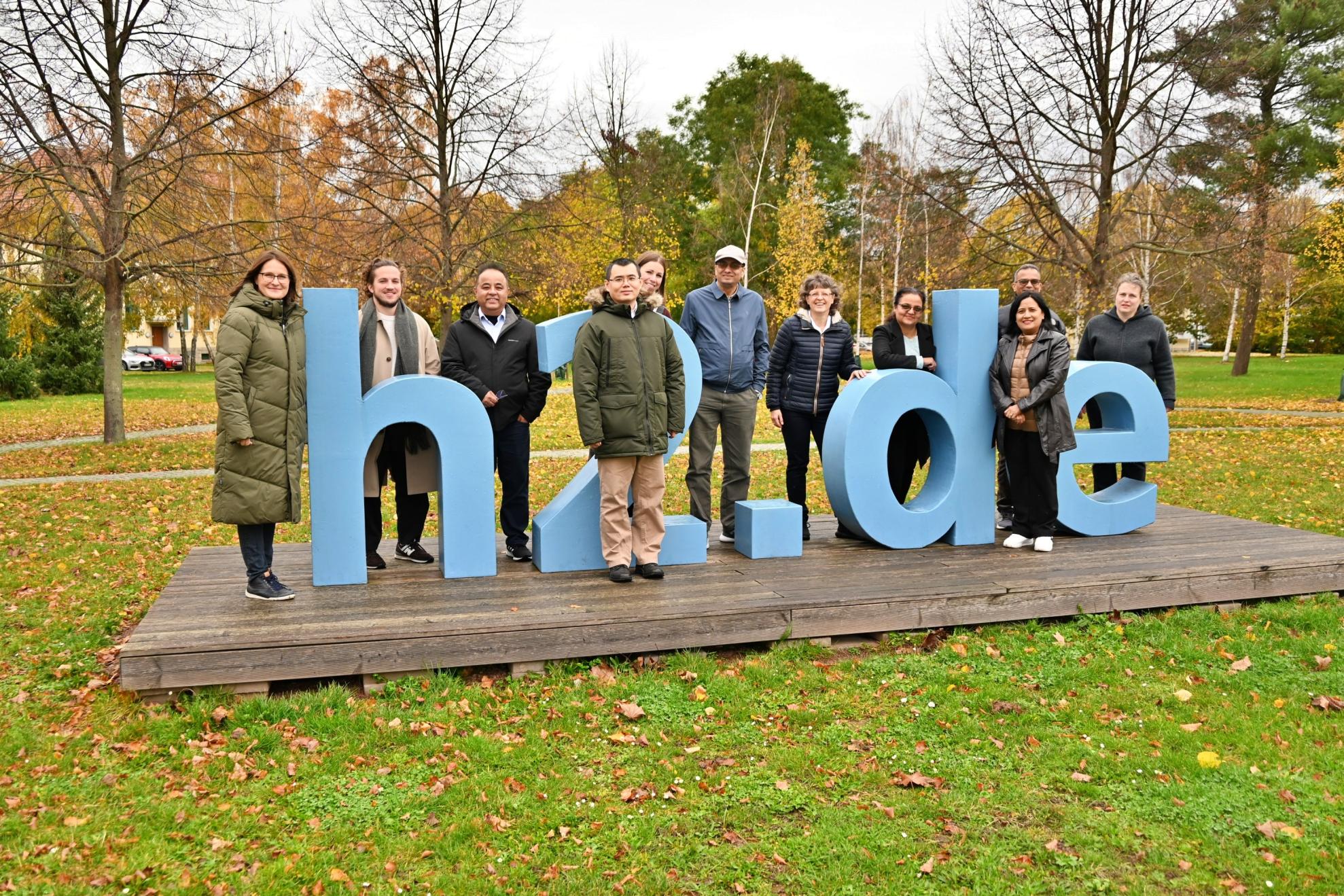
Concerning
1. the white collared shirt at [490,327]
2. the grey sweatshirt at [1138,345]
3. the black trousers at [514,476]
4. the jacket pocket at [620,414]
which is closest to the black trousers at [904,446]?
the grey sweatshirt at [1138,345]

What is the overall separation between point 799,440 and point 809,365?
0.58 meters

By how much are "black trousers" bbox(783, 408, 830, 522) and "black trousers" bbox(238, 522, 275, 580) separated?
3.62 meters

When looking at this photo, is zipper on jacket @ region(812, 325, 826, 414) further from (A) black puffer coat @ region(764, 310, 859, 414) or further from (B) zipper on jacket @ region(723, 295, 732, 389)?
(B) zipper on jacket @ region(723, 295, 732, 389)

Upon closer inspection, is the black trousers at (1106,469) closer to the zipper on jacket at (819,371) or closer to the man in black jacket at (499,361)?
the zipper on jacket at (819,371)

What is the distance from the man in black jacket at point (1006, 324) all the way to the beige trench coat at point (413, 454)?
428 centimetres

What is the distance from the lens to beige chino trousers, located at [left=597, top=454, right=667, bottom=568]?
5793mm

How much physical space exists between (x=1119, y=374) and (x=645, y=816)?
17.8 feet

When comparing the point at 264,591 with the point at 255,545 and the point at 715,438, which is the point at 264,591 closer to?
the point at 255,545

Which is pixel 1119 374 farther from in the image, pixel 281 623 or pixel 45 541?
pixel 45 541

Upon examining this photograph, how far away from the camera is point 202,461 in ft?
42.7

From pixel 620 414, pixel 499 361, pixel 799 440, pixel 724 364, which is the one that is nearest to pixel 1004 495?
pixel 799 440

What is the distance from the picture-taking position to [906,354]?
710 cm

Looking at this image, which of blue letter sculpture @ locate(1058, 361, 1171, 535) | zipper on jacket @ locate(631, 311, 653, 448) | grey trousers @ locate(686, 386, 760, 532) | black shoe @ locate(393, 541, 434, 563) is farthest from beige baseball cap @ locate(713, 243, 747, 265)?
black shoe @ locate(393, 541, 434, 563)

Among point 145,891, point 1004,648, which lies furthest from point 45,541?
point 1004,648
